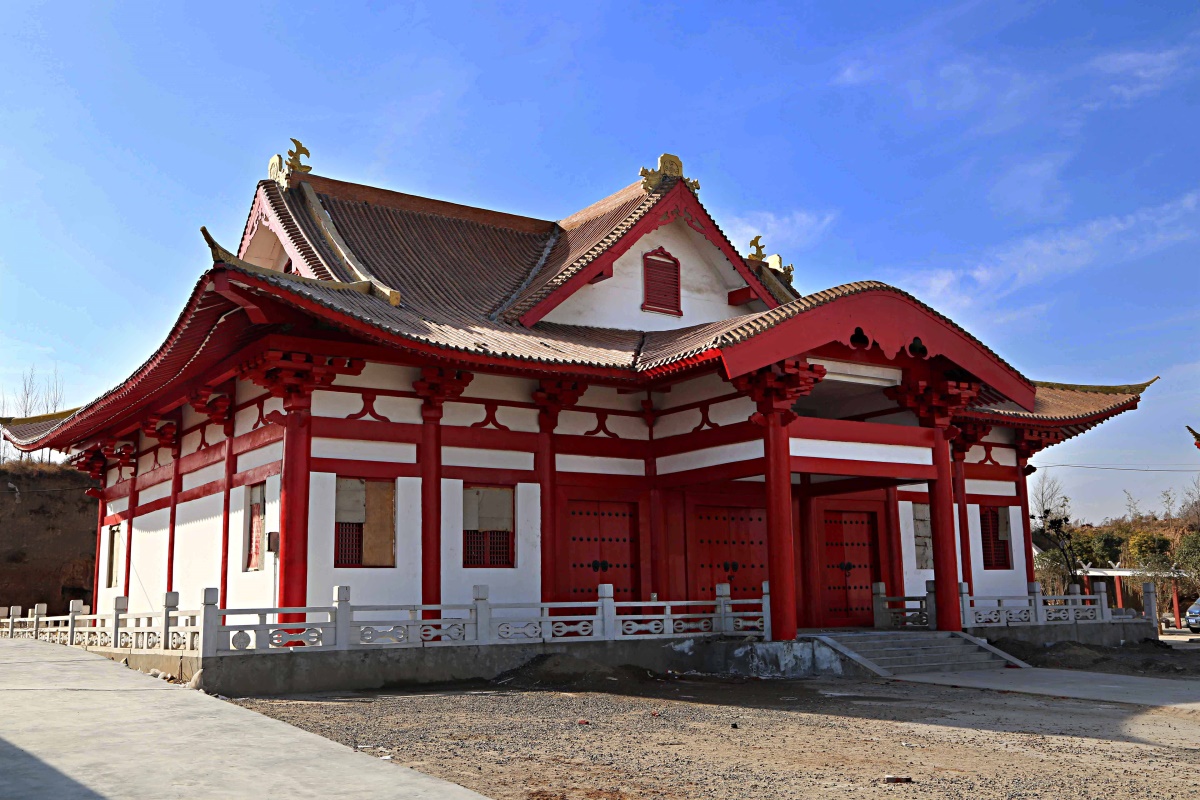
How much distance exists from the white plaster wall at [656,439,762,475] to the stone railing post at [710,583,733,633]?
188 cm

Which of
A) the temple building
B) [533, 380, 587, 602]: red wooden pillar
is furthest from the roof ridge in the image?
[533, 380, 587, 602]: red wooden pillar

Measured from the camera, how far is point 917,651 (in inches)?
642

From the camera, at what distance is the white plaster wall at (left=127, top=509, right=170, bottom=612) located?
67.5 ft

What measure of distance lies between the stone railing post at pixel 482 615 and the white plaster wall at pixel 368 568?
1.32 metres

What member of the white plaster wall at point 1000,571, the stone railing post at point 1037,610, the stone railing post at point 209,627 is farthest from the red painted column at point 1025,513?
the stone railing post at point 209,627

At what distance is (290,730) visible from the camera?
818 cm

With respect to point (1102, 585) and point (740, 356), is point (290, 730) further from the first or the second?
point (1102, 585)

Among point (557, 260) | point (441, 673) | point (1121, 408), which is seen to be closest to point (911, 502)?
point (1121, 408)

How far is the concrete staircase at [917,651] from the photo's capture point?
50.5 ft

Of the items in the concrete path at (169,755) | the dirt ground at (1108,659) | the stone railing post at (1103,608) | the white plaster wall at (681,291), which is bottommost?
the dirt ground at (1108,659)

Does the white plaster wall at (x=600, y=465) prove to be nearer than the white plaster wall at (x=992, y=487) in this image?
Yes

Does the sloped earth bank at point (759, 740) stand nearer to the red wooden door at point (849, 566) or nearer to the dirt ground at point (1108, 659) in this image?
the dirt ground at point (1108, 659)

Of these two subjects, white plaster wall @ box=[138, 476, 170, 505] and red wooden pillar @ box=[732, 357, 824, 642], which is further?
white plaster wall @ box=[138, 476, 170, 505]

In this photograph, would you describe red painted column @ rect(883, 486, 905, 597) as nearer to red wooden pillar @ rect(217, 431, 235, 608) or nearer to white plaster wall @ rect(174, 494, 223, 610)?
red wooden pillar @ rect(217, 431, 235, 608)
